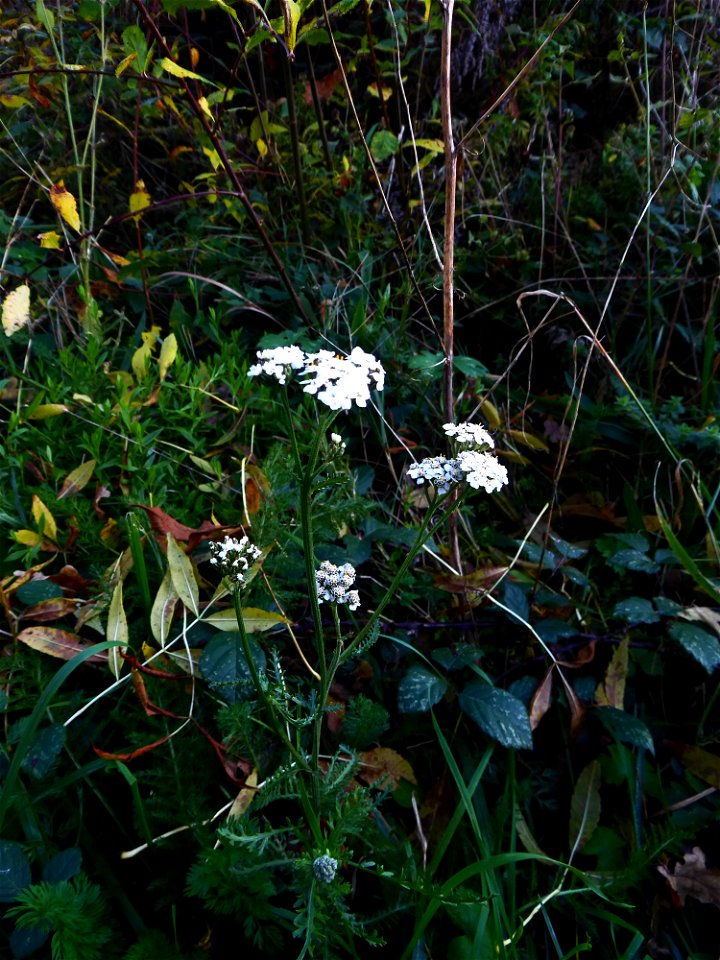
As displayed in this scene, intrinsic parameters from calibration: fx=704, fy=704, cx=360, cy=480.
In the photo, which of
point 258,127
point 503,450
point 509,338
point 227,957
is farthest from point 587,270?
point 227,957

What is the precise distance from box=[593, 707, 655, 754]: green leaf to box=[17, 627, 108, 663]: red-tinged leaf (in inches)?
36.7

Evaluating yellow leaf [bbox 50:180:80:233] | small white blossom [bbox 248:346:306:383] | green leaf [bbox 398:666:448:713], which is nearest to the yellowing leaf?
green leaf [bbox 398:666:448:713]

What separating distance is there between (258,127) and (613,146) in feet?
3.57

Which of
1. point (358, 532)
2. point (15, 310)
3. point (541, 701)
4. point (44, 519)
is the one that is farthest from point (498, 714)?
point (15, 310)

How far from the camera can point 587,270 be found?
2182mm

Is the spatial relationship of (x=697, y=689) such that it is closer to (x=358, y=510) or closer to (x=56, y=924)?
(x=358, y=510)

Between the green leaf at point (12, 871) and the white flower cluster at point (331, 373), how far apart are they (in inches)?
29.9

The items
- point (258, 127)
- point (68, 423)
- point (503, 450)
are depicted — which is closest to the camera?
point (68, 423)

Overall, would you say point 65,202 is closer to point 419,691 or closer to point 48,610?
point 48,610

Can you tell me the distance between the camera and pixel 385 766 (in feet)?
4.16

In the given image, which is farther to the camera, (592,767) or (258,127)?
(258,127)

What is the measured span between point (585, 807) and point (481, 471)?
0.80 metres

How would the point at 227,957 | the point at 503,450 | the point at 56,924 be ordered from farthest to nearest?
the point at 503,450, the point at 227,957, the point at 56,924

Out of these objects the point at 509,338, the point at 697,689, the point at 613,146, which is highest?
the point at 613,146
